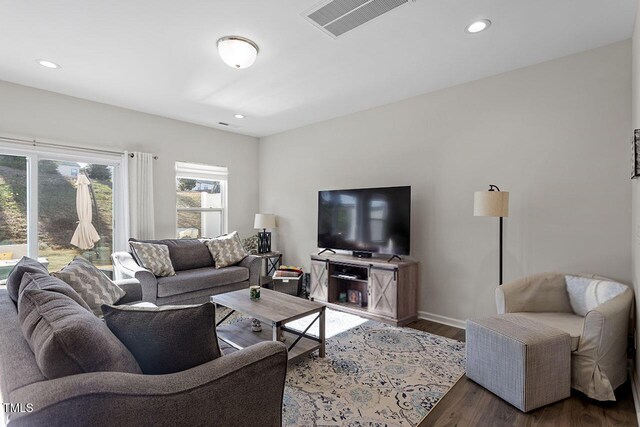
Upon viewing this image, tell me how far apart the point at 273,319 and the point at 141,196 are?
300 cm

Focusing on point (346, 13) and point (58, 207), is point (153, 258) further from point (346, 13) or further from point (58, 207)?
point (346, 13)

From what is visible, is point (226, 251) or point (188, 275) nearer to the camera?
point (188, 275)

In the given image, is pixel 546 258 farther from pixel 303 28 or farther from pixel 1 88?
pixel 1 88

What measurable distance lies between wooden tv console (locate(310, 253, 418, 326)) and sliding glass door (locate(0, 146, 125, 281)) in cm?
277

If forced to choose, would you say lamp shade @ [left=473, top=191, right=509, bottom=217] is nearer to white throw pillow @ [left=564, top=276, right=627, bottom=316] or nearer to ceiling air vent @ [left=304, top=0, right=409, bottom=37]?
white throw pillow @ [left=564, top=276, right=627, bottom=316]

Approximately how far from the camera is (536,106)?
296 centimetres

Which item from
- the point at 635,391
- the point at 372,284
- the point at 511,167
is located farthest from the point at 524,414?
the point at 511,167

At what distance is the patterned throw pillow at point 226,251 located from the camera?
430 cm

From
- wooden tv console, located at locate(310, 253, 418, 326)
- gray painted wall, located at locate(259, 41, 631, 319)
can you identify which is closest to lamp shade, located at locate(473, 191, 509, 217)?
gray painted wall, located at locate(259, 41, 631, 319)

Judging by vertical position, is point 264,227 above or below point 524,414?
above

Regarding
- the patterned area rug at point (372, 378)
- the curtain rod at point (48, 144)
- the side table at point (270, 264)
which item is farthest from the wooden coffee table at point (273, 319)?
the curtain rod at point (48, 144)

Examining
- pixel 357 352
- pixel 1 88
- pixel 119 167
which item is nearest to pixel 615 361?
pixel 357 352

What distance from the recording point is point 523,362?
1.98 metres

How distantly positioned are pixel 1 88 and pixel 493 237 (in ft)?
17.4
